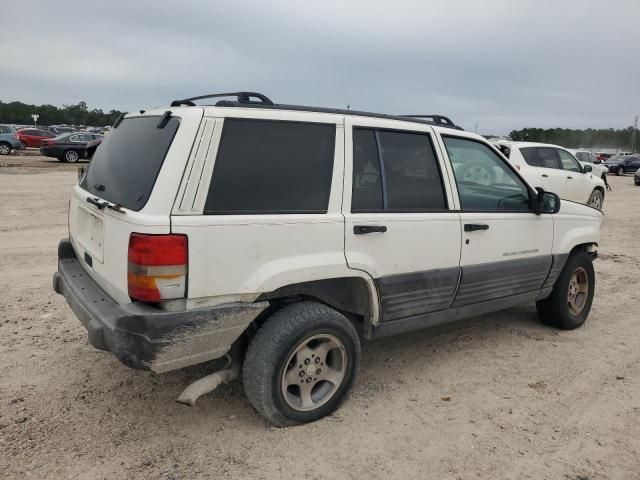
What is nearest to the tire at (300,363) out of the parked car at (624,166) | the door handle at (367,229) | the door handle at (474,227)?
the door handle at (367,229)

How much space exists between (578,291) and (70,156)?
2412cm

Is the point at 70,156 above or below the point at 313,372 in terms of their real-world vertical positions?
above

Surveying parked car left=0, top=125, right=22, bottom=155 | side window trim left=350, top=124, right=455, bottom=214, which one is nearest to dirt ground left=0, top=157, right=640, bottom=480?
side window trim left=350, top=124, right=455, bottom=214

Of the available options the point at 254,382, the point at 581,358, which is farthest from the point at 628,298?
the point at 254,382

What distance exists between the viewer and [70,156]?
2398 cm

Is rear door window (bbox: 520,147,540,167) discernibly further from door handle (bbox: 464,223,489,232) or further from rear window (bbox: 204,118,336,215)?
rear window (bbox: 204,118,336,215)

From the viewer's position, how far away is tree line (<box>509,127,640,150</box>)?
73.2m

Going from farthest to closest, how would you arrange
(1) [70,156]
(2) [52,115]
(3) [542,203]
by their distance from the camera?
(2) [52,115]
(1) [70,156]
(3) [542,203]

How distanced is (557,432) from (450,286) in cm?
113

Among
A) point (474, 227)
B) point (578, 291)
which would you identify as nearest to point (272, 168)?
point (474, 227)

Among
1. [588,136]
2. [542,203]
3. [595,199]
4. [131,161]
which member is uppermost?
[588,136]

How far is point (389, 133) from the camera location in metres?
3.45

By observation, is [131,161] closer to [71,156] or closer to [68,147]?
[68,147]

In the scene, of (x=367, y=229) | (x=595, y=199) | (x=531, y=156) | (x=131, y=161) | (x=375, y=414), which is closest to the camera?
(x=131, y=161)
